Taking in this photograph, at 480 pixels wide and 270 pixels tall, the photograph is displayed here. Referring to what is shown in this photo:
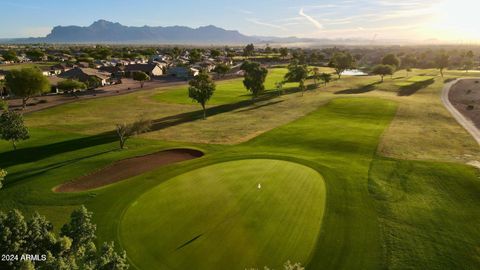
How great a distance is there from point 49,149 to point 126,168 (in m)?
19.8

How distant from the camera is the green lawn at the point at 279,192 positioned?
2869 cm

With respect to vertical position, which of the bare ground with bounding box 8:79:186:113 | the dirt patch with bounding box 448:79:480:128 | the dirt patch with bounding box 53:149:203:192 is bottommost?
the bare ground with bounding box 8:79:186:113

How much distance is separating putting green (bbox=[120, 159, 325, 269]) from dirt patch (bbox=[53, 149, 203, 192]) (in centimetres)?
816

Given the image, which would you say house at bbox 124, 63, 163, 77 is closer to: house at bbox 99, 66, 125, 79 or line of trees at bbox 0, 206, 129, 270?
house at bbox 99, 66, 125, 79

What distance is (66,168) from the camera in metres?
49.8

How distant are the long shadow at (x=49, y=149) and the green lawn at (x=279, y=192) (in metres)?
0.23

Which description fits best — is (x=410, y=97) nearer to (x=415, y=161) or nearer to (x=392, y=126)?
(x=392, y=126)

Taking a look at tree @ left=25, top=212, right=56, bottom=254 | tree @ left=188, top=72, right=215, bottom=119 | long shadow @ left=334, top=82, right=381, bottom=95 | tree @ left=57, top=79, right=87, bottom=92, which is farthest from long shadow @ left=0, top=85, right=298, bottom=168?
long shadow @ left=334, top=82, right=381, bottom=95

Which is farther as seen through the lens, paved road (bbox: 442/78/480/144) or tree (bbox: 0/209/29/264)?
paved road (bbox: 442/78/480/144)

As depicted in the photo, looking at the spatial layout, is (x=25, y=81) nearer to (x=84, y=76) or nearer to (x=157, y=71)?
(x=84, y=76)

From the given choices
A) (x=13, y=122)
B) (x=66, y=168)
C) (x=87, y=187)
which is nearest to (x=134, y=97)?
(x=13, y=122)

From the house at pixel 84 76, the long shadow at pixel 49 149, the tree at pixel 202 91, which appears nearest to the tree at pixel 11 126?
the long shadow at pixel 49 149

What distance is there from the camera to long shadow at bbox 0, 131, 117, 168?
5381cm

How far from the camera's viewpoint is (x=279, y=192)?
129ft
